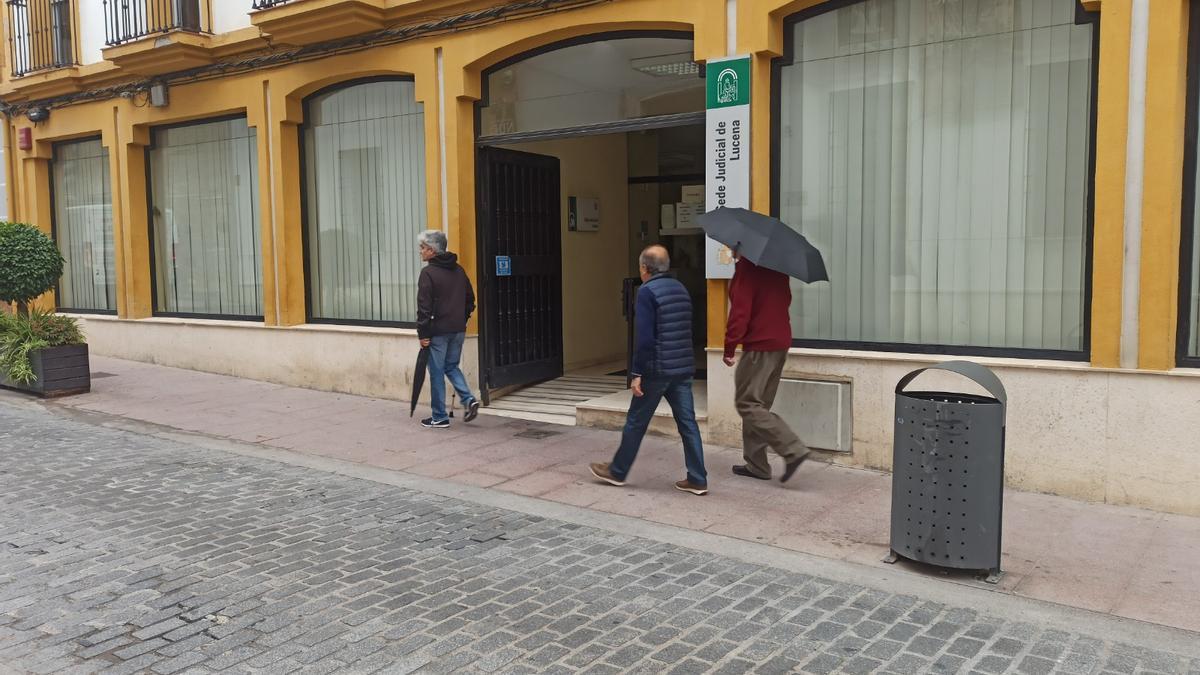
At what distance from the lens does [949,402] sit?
15.4 ft

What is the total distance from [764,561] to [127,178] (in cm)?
1133

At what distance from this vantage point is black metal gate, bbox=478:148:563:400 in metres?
9.70

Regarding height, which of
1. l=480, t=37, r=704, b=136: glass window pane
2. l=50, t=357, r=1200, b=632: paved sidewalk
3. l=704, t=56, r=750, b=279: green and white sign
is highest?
l=480, t=37, r=704, b=136: glass window pane

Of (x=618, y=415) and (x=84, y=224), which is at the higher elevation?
(x=84, y=224)

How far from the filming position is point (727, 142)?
766 centimetres

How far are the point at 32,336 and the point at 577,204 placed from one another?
653 cm

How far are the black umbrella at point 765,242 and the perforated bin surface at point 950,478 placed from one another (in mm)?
1521

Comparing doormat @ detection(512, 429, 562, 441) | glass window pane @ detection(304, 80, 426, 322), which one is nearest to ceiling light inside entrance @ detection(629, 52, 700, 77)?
glass window pane @ detection(304, 80, 426, 322)

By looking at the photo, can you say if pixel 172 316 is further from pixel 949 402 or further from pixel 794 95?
pixel 949 402

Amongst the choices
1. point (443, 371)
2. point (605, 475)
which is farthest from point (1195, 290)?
point (443, 371)

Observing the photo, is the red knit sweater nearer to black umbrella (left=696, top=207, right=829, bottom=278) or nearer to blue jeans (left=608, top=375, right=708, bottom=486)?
black umbrella (left=696, top=207, right=829, bottom=278)

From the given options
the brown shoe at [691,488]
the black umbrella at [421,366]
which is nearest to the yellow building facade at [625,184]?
the black umbrella at [421,366]

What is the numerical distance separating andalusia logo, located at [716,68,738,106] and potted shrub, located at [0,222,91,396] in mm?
8032

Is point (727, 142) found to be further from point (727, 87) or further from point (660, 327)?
point (660, 327)
